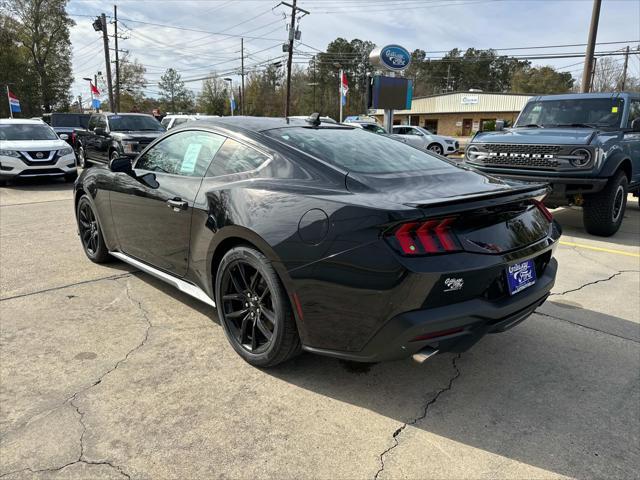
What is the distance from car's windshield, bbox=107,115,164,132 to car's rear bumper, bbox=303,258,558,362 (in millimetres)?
12591

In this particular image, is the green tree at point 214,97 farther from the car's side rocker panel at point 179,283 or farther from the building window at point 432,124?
the car's side rocker panel at point 179,283

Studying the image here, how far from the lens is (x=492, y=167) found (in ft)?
22.8

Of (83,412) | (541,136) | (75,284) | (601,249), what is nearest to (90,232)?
(75,284)

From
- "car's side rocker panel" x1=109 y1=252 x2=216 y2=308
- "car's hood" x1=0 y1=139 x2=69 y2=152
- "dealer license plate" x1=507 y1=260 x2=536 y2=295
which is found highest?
"car's hood" x1=0 y1=139 x2=69 y2=152

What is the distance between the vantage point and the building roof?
46.6 meters

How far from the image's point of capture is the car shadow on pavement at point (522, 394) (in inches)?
87.2

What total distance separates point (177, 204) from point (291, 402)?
159 cm

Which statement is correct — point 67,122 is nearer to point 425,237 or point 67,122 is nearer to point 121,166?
point 121,166

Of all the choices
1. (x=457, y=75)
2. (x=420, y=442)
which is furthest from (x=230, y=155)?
(x=457, y=75)

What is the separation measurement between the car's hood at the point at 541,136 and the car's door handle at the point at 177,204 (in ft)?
17.4

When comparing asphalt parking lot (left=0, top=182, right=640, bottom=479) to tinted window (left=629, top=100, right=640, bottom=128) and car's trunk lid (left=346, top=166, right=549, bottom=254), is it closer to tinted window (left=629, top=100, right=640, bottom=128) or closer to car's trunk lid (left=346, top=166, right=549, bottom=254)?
car's trunk lid (left=346, top=166, right=549, bottom=254)

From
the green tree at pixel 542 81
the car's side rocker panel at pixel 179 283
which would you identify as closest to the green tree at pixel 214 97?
the green tree at pixel 542 81

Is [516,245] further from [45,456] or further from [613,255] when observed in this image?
[613,255]

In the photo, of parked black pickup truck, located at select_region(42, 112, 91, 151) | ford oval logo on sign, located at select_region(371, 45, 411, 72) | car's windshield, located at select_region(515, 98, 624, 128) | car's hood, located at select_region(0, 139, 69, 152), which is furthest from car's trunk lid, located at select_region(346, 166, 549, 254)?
parked black pickup truck, located at select_region(42, 112, 91, 151)
